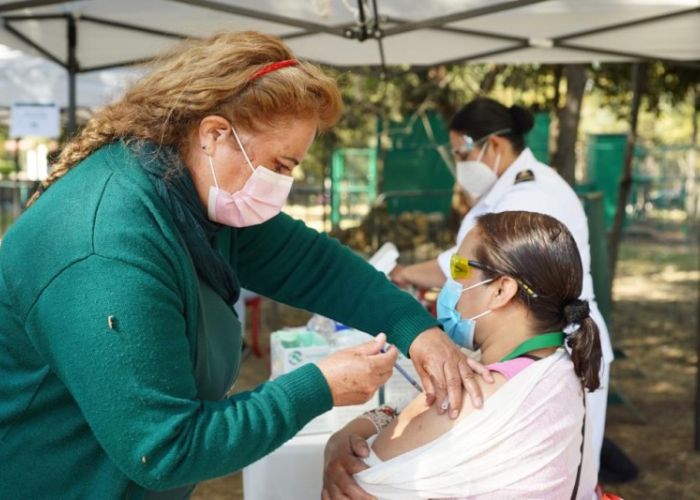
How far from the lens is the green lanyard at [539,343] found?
1818 mm

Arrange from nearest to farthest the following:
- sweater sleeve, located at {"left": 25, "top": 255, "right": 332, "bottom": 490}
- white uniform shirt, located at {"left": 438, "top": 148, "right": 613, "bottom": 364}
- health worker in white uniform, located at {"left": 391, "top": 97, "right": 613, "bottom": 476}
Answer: sweater sleeve, located at {"left": 25, "top": 255, "right": 332, "bottom": 490} → white uniform shirt, located at {"left": 438, "top": 148, "right": 613, "bottom": 364} → health worker in white uniform, located at {"left": 391, "top": 97, "right": 613, "bottom": 476}

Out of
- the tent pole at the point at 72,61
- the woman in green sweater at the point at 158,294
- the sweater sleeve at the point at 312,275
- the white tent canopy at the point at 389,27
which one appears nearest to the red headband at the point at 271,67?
the woman in green sweater at the point at 158,294

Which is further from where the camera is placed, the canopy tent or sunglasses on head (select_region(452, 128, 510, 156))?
the canopy tent

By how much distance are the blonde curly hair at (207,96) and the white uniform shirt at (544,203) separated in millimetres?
1666

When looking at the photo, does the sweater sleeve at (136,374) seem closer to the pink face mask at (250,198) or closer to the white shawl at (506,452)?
the pink face mask at (250,198)

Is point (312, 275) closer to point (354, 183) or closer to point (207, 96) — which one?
point (207, 96)

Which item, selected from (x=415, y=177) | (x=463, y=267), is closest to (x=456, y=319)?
(x=463, y=267)

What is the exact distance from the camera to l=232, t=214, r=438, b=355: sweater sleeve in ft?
6.33

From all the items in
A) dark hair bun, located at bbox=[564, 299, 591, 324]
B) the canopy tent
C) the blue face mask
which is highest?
the canopy tent

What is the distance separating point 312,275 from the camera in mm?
1977

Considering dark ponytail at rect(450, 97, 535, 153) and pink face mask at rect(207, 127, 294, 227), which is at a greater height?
dark ponytail at rect(450, 97, 535, 153)

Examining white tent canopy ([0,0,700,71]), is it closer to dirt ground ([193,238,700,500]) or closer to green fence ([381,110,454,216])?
dirt ground ([193,238,700,500])

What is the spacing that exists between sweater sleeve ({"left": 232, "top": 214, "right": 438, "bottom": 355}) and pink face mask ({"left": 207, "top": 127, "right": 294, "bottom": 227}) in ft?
1.07

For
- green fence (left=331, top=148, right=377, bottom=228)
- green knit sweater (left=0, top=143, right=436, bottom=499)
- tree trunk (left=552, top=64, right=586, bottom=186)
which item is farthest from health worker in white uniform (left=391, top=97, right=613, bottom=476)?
green fence (left=331, top=148, right=377, bottom=228)
